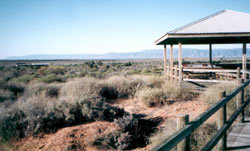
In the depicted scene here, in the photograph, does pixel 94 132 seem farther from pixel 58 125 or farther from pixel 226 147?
pixel 226 147

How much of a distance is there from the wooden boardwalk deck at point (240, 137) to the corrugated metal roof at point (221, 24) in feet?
16.8

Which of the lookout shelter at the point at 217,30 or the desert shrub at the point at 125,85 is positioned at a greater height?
the lookout shelter at the point at 217,30

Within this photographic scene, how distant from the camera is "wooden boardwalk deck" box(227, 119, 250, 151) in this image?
13.1 ft

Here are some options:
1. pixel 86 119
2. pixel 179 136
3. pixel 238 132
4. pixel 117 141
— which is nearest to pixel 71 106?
pixel 86 119

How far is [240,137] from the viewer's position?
4469mm

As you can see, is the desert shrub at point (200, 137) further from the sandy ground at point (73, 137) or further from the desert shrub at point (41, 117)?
the desert shrub at point (41, 117)

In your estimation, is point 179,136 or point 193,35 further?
point 193,35

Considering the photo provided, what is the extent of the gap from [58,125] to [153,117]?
309 cm

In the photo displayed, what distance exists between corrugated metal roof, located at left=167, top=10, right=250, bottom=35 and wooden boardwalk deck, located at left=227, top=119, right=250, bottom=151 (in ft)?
16.8

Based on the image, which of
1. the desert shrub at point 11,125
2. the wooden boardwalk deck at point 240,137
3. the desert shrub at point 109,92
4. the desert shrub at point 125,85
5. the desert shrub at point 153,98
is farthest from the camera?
the desert shrub at point 125,85

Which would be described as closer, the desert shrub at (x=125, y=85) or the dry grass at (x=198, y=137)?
the dry grass at (x=198, y=137)

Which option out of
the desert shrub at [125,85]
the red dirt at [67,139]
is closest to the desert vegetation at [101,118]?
the red dirt at [67,139]

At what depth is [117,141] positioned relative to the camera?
6086 mm

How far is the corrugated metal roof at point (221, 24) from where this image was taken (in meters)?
9.53
